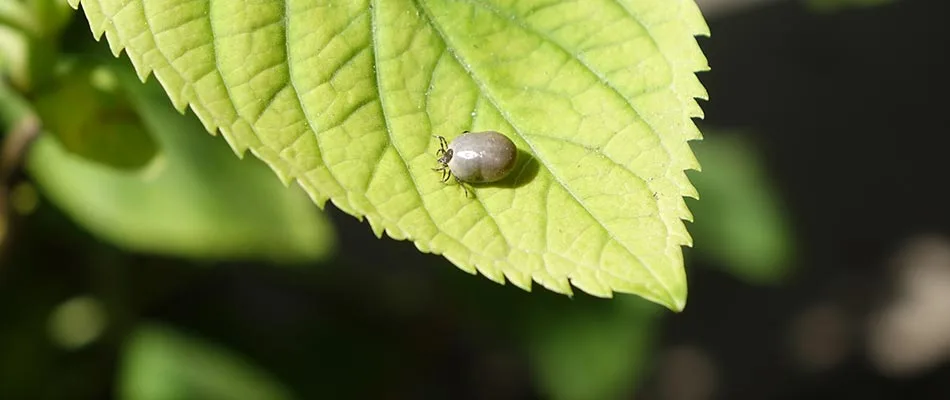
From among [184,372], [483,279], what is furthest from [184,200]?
[483,279]

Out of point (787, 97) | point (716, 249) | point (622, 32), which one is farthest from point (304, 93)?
point (787, 97)

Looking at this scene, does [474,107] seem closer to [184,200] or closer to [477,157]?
[477,157]

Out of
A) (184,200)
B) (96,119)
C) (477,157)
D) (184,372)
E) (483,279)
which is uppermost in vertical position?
(477,157)

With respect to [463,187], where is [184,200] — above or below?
below

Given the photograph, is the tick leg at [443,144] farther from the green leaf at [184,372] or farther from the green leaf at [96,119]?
the green leaf at [184,372]

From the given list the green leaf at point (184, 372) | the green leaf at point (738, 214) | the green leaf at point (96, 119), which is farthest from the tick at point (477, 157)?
the green leaf at point (738, 214)

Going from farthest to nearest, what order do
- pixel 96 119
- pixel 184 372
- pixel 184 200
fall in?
pixel 184 372, pixel 184 200, pixel 96 119

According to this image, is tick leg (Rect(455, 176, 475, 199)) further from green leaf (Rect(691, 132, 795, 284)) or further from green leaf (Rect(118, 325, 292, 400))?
green leaf (Rect(691, 132, 795, 284))
